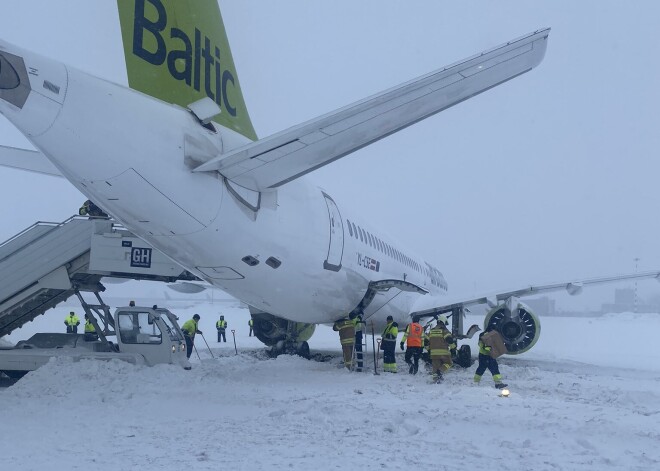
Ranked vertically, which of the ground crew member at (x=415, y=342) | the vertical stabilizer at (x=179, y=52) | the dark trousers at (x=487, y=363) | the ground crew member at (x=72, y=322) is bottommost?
the dark trousers at (x=487, y=363)

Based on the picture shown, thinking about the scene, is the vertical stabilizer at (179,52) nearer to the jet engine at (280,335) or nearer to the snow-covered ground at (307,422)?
the snow-covered ground at (307,422)

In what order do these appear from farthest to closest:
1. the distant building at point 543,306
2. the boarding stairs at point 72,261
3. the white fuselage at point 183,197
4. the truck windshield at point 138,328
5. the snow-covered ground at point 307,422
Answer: the distant building at point 543,306, the truck windshield at point 138,328, the boarding stairs at point 72,261, the white fuselage at point 183,197, the snow-covered ground at point 307,422

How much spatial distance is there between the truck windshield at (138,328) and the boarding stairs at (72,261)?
31.0 inches

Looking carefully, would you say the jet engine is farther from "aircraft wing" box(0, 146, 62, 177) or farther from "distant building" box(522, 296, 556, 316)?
"distant building" box(522, 296, 556, 316)

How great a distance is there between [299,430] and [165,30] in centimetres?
511

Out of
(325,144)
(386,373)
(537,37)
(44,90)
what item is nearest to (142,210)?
(44,90)

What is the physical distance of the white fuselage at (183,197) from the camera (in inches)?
231

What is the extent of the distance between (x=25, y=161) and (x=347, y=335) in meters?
6.89

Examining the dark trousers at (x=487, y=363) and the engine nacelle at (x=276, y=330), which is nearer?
the dark trousers at (x=487, y=363)

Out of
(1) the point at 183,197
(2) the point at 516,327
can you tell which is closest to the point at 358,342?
(2) the point at 516,327

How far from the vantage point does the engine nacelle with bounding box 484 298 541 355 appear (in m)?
14.9

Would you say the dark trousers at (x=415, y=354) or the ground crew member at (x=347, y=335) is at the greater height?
the ground crew member at (x=347, y=335)

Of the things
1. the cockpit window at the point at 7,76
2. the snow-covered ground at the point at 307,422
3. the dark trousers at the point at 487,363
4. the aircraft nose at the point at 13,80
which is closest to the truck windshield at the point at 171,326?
the snow-covered ground at the point at 307,422

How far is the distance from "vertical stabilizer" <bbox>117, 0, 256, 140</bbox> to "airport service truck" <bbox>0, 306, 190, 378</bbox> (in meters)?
4.94
